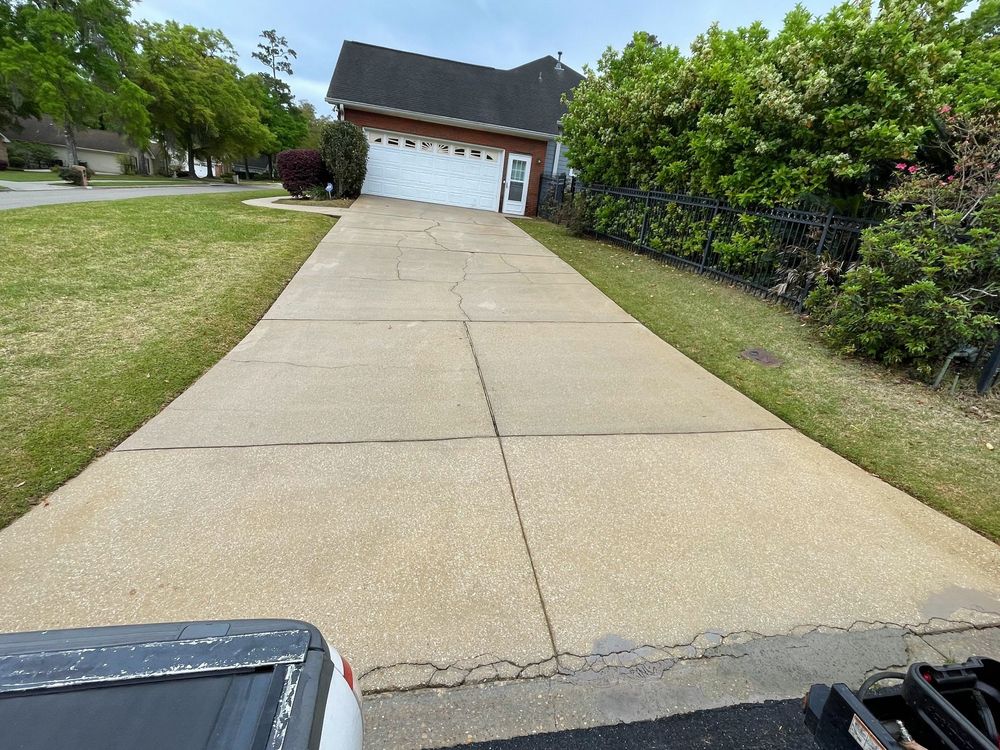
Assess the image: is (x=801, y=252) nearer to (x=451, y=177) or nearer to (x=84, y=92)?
(x=451, y=177)

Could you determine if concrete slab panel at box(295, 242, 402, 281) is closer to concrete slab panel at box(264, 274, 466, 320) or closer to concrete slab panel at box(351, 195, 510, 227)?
concrete slab panel at box(264, 274, 466, 320)

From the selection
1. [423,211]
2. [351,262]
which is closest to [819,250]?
[351,262]

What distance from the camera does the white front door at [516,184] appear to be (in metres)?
18.9

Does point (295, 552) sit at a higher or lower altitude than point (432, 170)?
lower

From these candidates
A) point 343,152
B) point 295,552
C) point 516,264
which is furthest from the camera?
point 343,152

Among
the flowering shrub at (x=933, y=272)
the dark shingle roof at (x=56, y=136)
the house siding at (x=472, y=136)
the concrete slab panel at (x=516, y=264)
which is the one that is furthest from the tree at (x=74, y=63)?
the flowering shrub at (x=933, y=272)

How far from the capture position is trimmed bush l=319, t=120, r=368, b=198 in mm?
14641

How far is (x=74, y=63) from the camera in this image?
100ft

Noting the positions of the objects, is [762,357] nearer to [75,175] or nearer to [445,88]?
[445,88]

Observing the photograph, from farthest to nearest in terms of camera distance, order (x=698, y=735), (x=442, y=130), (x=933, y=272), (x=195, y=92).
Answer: (x=195, y=92) → (x=442, y=130) → (x=933, y=272) → (x=698, y=735)

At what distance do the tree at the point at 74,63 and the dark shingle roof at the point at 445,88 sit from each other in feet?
70.5

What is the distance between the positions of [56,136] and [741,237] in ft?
196

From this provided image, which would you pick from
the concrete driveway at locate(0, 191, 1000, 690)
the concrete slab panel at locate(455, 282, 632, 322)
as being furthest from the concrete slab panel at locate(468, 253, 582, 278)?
the concrete driveway at locate(0, 191, 1000, 690)

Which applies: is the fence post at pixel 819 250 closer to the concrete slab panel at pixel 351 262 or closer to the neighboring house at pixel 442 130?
the concrete slab panel at pixel 351 262
